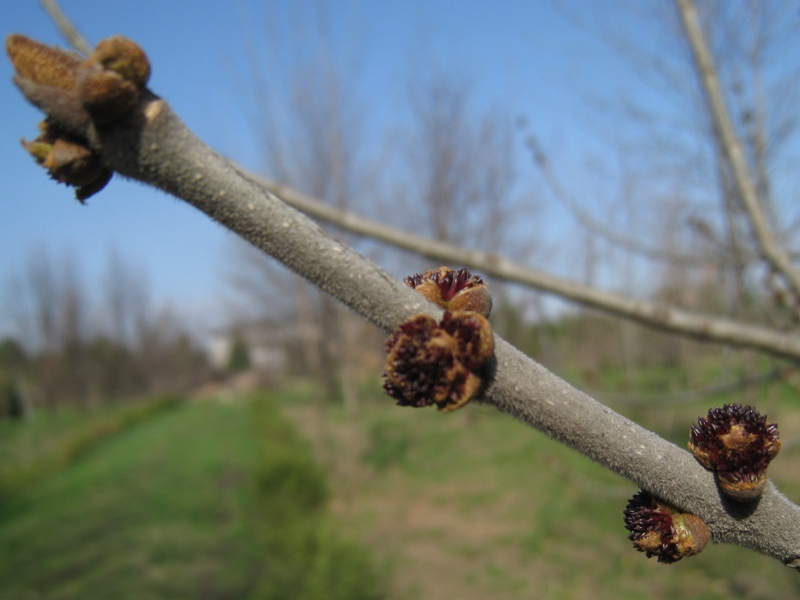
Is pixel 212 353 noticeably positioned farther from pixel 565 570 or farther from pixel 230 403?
pixel 565 570

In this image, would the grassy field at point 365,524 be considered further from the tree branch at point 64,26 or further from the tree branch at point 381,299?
the tree branch at point 64,26

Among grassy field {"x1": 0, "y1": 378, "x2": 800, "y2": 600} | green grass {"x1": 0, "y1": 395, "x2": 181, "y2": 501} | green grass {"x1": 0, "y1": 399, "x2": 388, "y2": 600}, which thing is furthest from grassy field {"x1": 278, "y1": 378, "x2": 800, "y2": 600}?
green grass {"x1": 0, "y1": 395, "x2": 181, "y2": 501}

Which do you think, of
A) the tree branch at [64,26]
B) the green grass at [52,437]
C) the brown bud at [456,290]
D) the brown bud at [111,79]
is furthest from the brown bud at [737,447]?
the green grass at [52,437]

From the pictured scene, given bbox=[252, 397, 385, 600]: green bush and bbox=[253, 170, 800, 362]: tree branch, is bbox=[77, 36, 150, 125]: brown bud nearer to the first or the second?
bbox=[253, 170, 800, 362]: tree branch

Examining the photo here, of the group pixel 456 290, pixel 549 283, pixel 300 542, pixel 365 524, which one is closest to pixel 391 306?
pixel 456 290

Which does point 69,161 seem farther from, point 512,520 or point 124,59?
point 512,520

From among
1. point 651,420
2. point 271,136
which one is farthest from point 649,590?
point 271,136
